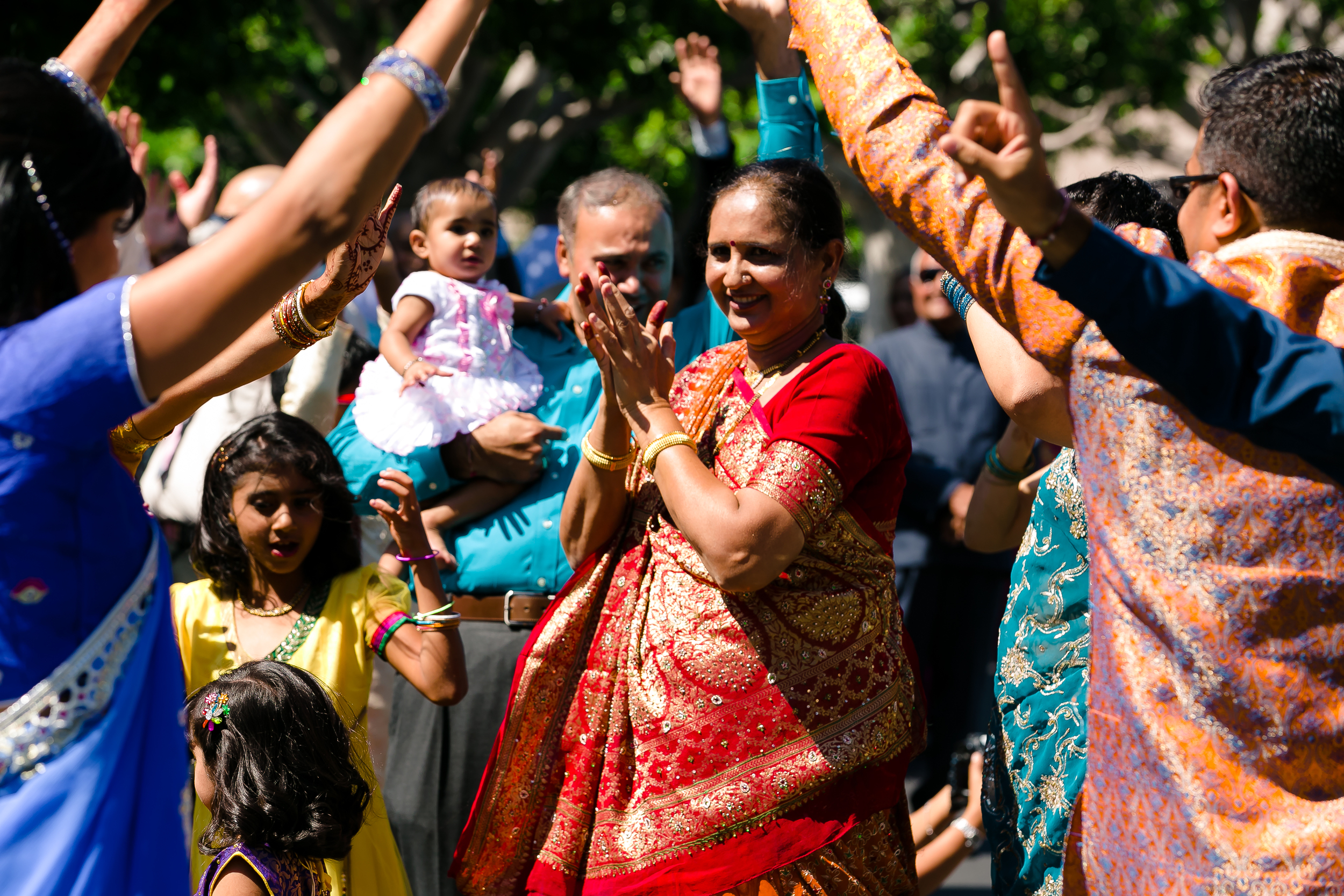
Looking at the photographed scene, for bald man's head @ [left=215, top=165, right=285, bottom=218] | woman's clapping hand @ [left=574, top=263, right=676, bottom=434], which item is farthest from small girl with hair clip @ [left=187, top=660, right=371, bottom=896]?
bald man's head @ [left=215, top=165, right=285, bottom=218]

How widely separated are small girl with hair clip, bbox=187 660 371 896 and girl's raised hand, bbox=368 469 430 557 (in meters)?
0.39

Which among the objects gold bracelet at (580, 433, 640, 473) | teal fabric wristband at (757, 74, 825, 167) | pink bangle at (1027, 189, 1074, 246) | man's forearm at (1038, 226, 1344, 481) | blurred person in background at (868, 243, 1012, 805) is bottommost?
blurred person in background at (868, 243, 1012, 805)

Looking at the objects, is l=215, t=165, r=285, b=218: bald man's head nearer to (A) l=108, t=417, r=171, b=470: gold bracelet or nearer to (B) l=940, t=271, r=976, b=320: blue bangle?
(A) l=108, t=417, r=171, b=470: gold bracelet

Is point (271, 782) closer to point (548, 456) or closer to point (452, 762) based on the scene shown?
point (452, 762)

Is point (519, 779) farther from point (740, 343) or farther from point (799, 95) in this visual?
point (799, 95)

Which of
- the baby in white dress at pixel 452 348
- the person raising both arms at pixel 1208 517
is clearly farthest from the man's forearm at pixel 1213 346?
the baby in white dress at pixel 452 348

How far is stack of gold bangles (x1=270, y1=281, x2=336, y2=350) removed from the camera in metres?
2.26

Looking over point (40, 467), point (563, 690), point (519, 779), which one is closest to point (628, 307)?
point (563, 690)

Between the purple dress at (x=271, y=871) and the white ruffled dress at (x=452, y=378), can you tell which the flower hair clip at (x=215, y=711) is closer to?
the purple dress at (x=271, y=871)

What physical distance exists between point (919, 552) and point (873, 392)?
3.30m

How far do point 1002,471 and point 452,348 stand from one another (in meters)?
1.81

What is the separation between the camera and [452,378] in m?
4.01

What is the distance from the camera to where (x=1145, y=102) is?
17.0 meters

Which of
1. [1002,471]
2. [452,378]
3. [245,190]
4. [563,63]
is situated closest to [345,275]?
[1002,471]
